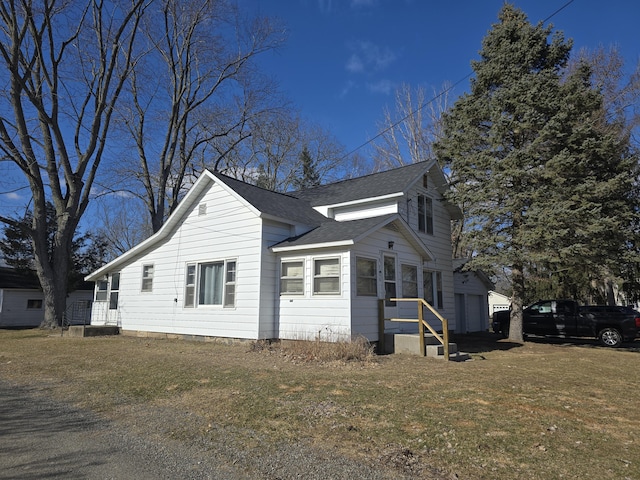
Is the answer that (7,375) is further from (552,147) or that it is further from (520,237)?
(552,147)

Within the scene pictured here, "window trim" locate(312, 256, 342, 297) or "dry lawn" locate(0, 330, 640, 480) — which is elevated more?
"window trim" locate(312, 256, 342, 297)

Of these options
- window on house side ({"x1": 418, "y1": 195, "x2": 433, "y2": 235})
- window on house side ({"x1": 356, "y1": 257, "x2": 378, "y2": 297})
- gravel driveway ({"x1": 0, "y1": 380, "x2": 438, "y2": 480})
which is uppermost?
window on house side ({"x1": 418, "y1": 195, "x2": 433, "y2": 235})

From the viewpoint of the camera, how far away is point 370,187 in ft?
54.1

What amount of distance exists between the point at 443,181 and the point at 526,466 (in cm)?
1523

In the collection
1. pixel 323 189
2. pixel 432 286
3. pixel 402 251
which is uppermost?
pixel 323 189

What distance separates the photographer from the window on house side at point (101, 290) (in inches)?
725

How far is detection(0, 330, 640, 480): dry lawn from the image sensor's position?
13.6 feet

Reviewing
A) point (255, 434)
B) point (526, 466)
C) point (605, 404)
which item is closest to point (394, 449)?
point (526, 466)

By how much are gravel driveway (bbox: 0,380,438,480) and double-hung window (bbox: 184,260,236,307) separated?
8010 mm

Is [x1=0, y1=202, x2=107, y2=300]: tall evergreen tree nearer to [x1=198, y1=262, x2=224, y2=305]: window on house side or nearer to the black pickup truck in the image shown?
[x1=198, y1=262, x2=224, y2=305]: window on house side

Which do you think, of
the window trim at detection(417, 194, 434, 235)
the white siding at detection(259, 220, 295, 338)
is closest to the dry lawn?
the white siding at detection(259, 220, 295, 338)

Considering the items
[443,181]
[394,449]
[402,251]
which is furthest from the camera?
[443,181]

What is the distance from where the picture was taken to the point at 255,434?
15.5 feet

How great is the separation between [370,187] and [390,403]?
1148 cm
